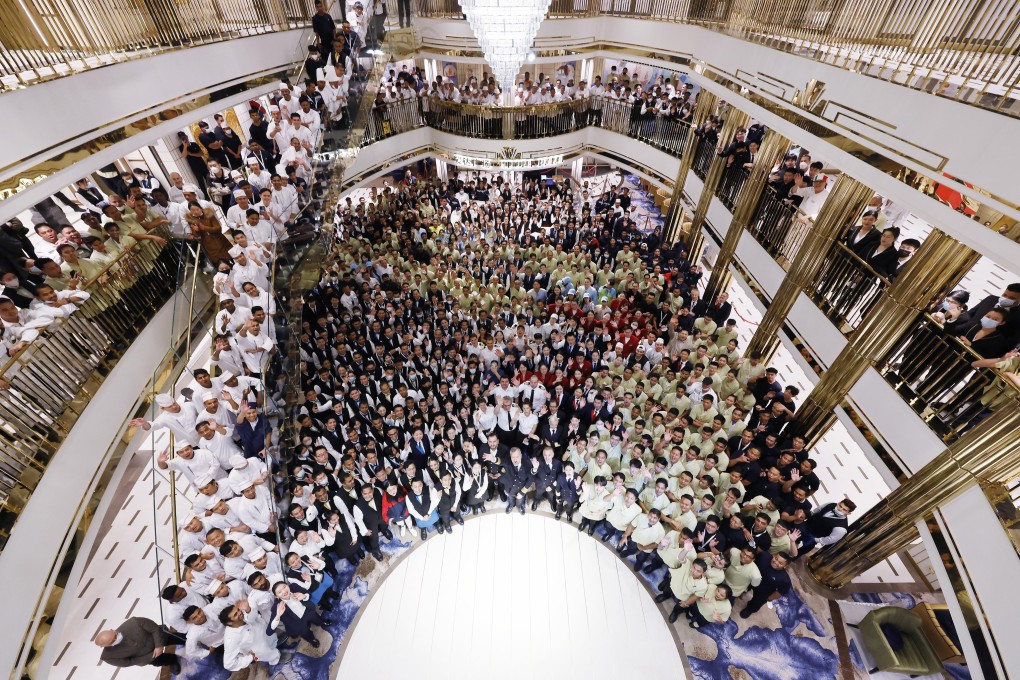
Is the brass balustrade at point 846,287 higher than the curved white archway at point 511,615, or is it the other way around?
the brass balustrade at point 846,287

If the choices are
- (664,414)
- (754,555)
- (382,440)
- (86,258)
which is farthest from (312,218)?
(754,555)

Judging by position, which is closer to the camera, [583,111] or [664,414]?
[664,414]

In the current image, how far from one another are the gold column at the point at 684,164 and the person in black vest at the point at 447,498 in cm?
981

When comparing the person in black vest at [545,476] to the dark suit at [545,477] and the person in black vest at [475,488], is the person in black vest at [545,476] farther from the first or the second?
the person in black vest at [475,488]

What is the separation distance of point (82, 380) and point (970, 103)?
877 centimetres

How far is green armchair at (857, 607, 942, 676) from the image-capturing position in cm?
473

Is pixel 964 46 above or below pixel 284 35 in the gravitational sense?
above

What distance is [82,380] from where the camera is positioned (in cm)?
471

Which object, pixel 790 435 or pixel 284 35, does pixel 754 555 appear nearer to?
pixel 790 435

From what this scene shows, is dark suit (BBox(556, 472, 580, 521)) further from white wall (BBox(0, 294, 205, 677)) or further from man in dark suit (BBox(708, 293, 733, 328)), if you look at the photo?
white wall (BBox(0, 294, 205, 677))

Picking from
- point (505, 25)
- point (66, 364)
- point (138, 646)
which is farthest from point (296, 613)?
point (505, 25)

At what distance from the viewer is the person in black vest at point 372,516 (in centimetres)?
549

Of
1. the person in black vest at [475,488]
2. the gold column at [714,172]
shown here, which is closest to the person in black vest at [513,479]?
the person in black vest at [475,488]

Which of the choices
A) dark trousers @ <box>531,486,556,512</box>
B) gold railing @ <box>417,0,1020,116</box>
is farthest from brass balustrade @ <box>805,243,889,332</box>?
dark trousers @ <box>531,486,556,512</box>
